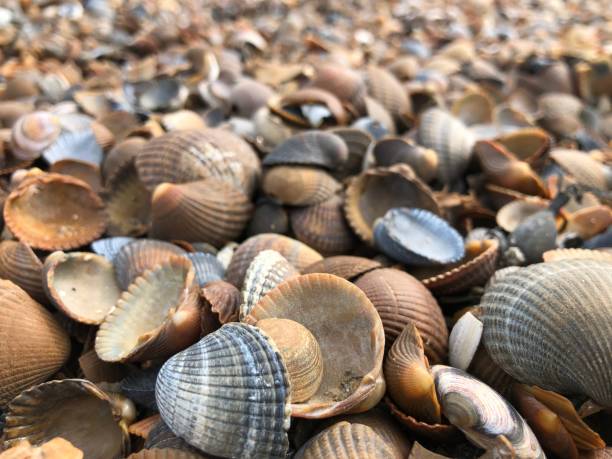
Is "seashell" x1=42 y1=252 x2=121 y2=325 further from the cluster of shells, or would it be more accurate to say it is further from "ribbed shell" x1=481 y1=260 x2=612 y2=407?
"ribbed shell" x1=481 y1=260 x2=612 y2=407

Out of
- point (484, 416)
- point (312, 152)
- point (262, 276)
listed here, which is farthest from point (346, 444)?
point (312, 152)

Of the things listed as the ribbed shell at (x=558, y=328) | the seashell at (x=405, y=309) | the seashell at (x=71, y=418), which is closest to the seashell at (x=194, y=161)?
the seashell at (x=405, y=309)

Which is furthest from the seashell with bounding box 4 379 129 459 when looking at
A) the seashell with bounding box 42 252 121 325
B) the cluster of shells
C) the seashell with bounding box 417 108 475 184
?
the seashell with bounding box 417 108 475 184

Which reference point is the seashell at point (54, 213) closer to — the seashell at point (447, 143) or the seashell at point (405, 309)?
the seashell at point (405, 309)

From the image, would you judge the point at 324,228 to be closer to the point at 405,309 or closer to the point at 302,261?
the point at 302,261

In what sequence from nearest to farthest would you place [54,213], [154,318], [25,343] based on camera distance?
[25,343], [154,318], [54,213]

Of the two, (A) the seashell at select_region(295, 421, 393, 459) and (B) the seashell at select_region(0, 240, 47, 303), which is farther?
(B) the seashell at select_region(0, 240, 47, 303)
